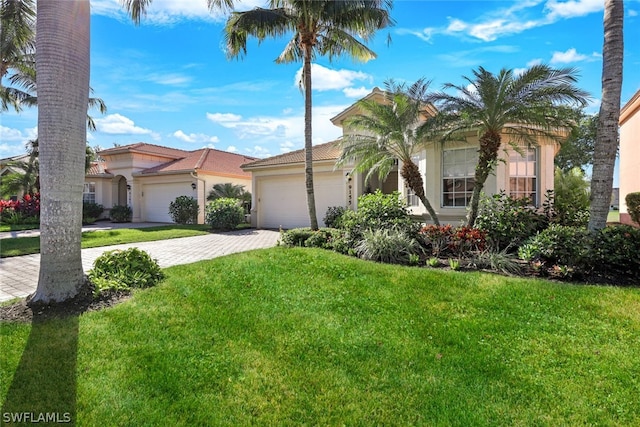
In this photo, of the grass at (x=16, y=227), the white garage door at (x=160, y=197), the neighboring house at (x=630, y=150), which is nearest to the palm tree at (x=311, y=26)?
the white garage door at (x=160, y=197)

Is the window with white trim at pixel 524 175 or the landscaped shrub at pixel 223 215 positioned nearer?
the window with white trim at pixel 524 175

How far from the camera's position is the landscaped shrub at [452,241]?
7984 mm

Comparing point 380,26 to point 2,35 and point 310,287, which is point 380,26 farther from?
point 2,35

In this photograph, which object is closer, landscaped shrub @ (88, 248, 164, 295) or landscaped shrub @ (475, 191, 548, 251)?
landscaped shrub @ (88, 248, 164, 295)

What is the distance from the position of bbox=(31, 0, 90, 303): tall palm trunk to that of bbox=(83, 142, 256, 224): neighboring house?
15.5 meters

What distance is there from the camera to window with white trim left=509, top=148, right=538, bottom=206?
37.2 ft

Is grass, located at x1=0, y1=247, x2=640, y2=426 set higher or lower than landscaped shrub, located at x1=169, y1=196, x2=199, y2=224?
lower

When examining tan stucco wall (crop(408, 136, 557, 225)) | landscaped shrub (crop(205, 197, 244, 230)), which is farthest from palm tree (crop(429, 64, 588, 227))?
landscaped shrub (crop(205, 197, 244, 230))

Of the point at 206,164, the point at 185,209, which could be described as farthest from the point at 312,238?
the point at 206,164

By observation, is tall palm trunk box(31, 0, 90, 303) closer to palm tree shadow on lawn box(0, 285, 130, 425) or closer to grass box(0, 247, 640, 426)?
palm tree shadow on lawn box(0, 285, 130, 425)

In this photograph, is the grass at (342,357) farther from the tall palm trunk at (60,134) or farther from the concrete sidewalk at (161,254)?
the concrete sidewalk at (161,254)

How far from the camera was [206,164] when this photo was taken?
21766 mm

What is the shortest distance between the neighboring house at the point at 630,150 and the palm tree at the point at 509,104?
9965 mm

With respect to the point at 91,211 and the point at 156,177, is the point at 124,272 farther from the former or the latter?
the point at 91,211
